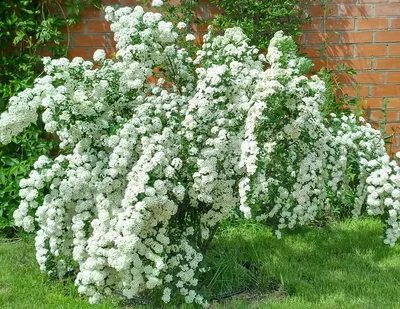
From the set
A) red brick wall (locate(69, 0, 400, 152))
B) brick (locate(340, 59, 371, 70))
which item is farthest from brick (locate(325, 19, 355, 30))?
brick (locate(340, 59, 371, 70))

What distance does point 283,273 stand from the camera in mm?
3717

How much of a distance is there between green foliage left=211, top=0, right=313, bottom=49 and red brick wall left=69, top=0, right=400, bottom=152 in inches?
5.9

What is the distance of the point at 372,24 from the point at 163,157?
261cm

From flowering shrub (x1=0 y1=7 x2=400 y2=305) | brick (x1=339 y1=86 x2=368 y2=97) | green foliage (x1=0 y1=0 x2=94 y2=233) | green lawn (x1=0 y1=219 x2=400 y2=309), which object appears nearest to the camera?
flowering shrub (x1=0 y1=7 x2=400 y2=305)

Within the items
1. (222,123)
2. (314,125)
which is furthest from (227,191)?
(314,125)

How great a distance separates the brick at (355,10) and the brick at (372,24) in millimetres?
49

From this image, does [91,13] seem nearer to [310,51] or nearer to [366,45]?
[310,51]

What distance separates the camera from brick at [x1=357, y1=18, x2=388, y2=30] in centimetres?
502

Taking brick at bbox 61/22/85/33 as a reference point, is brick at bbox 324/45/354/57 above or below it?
below

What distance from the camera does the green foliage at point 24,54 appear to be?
187 inches

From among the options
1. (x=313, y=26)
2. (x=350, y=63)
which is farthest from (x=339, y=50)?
(x=313, y=26)

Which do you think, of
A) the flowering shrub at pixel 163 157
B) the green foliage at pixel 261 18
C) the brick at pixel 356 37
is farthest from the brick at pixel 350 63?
the flowering shrub at pixel 163 157

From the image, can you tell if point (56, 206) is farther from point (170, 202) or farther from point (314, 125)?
point (314, 125)

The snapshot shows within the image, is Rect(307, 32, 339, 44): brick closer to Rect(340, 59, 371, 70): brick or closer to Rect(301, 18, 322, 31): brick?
Rect(301, 18, 322, 31): brick
